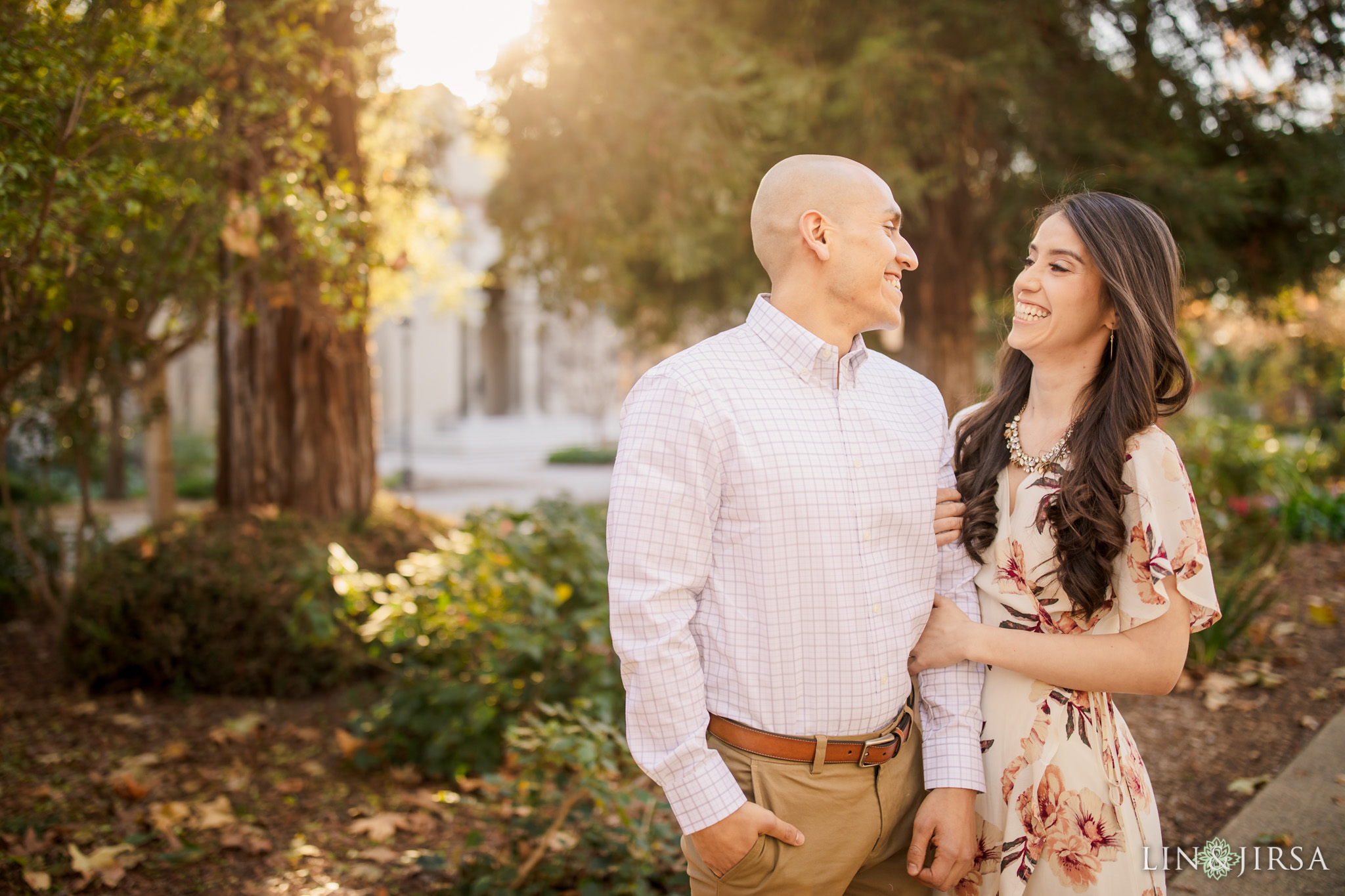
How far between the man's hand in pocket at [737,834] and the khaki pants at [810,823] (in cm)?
3

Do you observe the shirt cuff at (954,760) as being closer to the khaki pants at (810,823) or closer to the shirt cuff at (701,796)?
the khaki pants at (810,823)

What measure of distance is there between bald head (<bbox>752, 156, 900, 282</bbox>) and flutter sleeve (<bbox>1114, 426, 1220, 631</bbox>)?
78 cm

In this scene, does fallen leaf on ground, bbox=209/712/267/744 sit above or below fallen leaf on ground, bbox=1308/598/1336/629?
below

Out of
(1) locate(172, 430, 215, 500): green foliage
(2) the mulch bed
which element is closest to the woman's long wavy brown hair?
(2) the mulch bed

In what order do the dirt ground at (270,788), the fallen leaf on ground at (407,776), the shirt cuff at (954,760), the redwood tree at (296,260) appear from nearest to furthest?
the shirt cuff at (954,760), the dirt ground at (270,788), the redwood tree at (296,260), the fallen leaf on ground at (407,776)

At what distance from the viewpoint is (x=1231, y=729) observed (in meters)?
4.42

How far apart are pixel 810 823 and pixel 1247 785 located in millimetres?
2943

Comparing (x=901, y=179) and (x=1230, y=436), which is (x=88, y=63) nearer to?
(x=901, y=179)

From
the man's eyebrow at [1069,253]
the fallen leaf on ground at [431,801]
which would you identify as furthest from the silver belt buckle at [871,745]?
the fallen leaf on ground at [431,801]

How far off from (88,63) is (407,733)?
3.18 metres

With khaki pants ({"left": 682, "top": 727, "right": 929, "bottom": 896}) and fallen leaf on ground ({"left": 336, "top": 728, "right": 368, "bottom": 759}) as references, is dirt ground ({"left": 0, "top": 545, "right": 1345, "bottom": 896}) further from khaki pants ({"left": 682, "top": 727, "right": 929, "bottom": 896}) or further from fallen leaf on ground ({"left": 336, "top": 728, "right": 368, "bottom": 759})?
khaki pants ({"left": 682, "top": 727, "right": 929, "bottom": 896})

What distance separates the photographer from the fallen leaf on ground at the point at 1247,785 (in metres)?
3.72

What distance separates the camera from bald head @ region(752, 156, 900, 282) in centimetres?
191

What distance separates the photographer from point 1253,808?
11.0 feet
